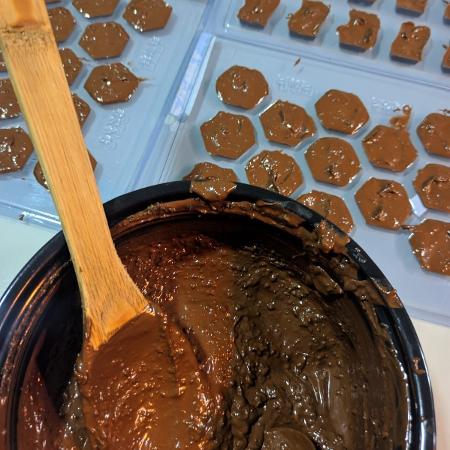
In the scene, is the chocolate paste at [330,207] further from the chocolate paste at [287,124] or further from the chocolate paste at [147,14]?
the chocolate paste at [147,14]

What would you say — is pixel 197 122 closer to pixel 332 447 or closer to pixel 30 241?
pixel 30 241

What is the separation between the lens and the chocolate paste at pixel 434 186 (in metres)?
1.33

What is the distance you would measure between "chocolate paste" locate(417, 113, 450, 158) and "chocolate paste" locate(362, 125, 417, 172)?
4 cm

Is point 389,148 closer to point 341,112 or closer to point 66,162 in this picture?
point 341,112

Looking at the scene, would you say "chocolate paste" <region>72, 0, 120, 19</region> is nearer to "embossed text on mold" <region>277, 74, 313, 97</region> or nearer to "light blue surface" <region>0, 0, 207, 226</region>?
"light blue surface" <region>0, 0, 207, 226</region>

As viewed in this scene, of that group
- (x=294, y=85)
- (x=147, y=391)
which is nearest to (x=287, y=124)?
(x=294, y=85)

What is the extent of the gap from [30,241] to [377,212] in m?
0.89

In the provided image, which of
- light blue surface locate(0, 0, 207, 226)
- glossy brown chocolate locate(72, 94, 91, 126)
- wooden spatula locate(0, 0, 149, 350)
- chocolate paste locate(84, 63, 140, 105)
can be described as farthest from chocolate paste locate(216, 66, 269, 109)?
wooden spatula locate(0, 0, 149, 350)

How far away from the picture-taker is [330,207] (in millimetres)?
1315

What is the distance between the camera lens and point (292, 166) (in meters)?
1.37

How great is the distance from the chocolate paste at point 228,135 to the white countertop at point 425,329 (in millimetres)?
482

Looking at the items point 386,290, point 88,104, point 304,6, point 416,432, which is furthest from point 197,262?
point 304,6

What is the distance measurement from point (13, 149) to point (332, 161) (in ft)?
2.82

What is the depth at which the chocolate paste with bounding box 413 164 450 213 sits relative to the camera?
4.38 feet
